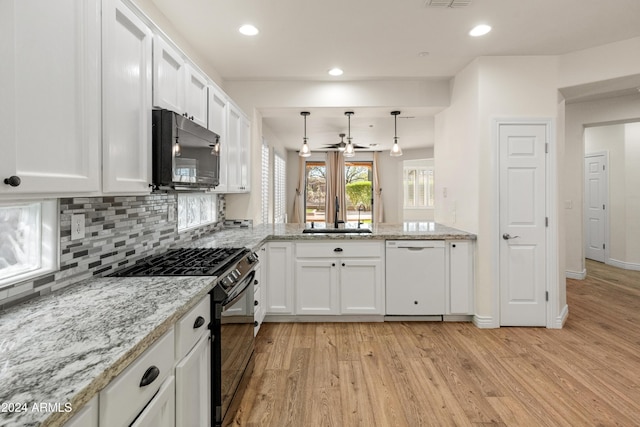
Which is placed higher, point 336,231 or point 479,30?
point 479,30

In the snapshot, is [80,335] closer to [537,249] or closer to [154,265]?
[154,265]

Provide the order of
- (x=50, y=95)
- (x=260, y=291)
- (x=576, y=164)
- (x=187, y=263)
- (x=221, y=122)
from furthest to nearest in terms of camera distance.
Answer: (x=576, y=164), (x=260, y=291), (x=221, y=122), (x=187, y=263), (x=50, y=95)

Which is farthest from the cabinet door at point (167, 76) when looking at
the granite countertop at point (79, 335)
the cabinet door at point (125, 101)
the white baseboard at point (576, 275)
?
the white baseboard at point (576, 275)

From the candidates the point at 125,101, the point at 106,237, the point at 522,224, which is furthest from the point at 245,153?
the point at 522,224

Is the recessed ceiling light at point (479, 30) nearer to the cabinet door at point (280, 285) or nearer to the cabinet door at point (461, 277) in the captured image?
the cabinet door at point (461, 277)

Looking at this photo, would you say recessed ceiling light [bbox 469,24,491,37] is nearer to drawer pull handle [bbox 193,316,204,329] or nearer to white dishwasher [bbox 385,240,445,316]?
white dishwasher [bbox 385,240,445,316]

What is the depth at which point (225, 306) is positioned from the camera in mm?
1692

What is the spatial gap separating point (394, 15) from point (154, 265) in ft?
7.78

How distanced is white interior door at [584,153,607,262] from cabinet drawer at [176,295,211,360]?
7.07 meters

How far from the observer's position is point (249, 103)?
12.6 feet

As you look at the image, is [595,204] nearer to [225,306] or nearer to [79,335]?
[225,306]

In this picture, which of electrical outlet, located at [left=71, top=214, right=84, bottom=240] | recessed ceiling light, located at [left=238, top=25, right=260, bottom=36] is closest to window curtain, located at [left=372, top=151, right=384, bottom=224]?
recessed ceiling light, located at [left=238, top=25, right=260, bottom=36]

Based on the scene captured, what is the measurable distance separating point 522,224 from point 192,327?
3097mm

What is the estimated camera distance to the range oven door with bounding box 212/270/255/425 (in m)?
1.63
